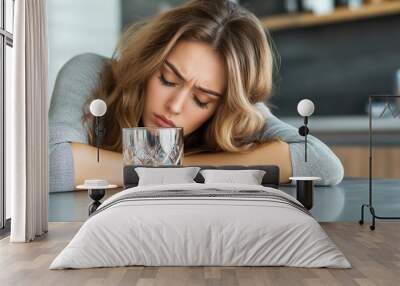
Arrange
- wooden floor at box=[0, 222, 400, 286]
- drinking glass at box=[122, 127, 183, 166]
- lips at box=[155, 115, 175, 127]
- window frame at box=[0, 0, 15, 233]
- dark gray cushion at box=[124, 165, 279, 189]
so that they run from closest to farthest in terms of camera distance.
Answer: wooden floor at box=[0, 222, 400, 286]
window frame at box=[0, 0, 15, 233]
dark gray cushion at box=[124, 165, 279, 189]
drinking glass at box=[122, 127, 183, 166]
lips at box=[155, 115, 175, 127]

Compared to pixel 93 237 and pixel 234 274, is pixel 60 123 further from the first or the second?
pixel 234 274

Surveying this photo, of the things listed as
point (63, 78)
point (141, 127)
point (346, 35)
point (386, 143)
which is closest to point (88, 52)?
point (63, 78)

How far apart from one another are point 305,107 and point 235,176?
43.4 inches

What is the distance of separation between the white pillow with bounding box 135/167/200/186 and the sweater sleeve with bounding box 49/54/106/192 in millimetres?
961

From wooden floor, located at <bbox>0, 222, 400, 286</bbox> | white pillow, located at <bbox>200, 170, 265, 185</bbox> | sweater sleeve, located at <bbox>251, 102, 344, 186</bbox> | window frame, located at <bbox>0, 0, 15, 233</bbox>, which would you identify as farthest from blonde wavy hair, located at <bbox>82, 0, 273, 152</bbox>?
wooden floor, located at <bbox>0, 222, 400, 286</bbox>

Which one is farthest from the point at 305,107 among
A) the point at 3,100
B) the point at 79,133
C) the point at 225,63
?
the point at 3,100

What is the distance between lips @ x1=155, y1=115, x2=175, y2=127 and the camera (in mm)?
6980

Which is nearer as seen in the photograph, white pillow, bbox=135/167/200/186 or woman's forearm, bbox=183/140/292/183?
white pillow, bbox=135/167/200/186

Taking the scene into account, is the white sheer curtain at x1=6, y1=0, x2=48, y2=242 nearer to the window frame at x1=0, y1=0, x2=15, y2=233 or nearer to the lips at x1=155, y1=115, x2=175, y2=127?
the window frame at x1=0, y1=0, x2=15, y2=233

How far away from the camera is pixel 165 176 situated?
6230mm

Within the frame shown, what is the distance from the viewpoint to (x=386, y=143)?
6910 mm

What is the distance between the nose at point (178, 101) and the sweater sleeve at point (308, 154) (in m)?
0.79

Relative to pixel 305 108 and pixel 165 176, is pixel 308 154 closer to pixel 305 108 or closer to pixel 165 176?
pixel 305 108

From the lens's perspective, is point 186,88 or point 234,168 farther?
point 186,88
